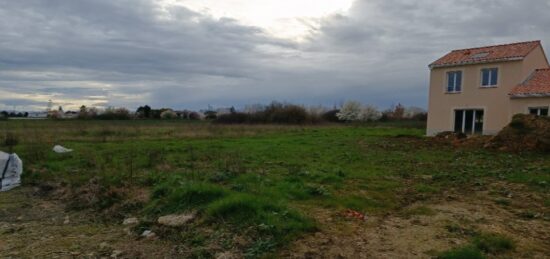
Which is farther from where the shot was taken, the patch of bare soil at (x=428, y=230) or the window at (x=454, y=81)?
the window at (x=454, y=81)

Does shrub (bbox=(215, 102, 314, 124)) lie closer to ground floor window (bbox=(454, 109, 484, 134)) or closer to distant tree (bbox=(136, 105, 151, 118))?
distant tree (bbox=(136, 105, 151, 118))

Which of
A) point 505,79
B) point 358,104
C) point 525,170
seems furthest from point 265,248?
point 358,104

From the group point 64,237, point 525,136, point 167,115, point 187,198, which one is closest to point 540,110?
point 525,136

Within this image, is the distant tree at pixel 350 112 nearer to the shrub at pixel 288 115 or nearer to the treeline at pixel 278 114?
the treeline at pixel 278 114

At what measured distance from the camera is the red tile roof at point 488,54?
2241cm

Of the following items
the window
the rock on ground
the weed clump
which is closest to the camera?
the rock on ground

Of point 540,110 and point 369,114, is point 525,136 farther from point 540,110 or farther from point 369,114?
point 369,114

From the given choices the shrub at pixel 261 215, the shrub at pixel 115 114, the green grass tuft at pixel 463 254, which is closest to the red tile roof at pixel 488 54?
the green grass tuft at pixel 463 254

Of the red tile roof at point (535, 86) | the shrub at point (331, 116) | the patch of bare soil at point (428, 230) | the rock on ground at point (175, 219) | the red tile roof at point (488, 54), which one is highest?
the red tile roof at point (488, 54)

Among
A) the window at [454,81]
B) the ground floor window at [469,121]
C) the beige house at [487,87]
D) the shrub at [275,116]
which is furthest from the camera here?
the shrub at [275,116]

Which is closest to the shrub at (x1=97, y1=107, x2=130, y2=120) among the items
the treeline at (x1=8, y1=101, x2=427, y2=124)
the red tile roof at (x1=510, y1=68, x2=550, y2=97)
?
the treeline at (x1=8, y1=101, x2=427, y2=124)

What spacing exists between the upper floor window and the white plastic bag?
81.2ft

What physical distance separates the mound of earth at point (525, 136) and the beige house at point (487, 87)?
4.06 metres

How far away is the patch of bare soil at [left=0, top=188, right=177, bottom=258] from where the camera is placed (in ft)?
16.2
